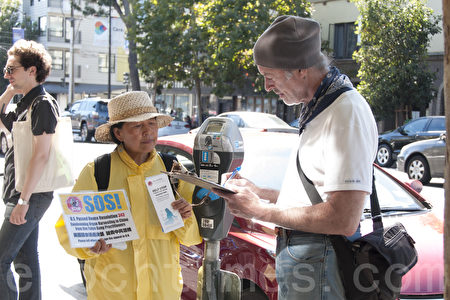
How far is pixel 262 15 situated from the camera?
80.4 ft

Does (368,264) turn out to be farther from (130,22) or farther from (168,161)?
(130,22)

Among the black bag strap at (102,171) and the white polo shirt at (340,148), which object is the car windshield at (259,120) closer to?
the black bag strap at (102,171)

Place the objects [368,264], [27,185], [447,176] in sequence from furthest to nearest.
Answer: [27,185]
[368,264]
[447,176]

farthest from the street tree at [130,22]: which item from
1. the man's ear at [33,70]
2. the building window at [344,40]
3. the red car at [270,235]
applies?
the man's ear at [33,70]

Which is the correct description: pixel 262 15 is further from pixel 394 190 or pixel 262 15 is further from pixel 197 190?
pixel 197 190

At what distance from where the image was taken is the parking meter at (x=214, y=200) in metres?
2.83

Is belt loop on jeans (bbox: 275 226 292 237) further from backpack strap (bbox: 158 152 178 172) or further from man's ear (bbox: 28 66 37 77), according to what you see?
man's ear (bbox: 28 66 37 77)

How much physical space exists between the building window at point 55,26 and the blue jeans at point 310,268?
5246 cm

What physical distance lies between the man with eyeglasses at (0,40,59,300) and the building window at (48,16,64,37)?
50304 mm

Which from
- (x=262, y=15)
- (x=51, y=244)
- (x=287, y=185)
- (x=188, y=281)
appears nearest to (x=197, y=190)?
(x=287, y=185)

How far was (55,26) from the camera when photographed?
5125 centimetres

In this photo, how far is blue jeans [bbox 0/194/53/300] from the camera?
3549mm

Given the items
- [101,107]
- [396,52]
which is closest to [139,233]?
[396,52]

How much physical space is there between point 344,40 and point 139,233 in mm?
25857
